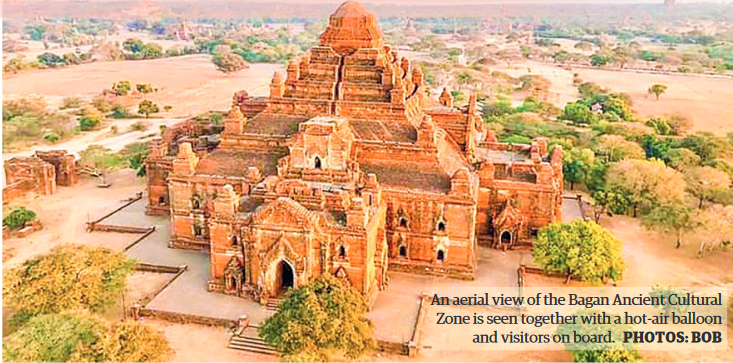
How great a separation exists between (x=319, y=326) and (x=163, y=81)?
118m

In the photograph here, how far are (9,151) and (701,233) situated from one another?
63.5m

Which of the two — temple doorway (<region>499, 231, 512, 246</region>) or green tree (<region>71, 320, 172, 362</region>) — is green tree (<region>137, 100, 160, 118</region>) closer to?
temple doorway (<region>499, 231, 512, 246</region>)

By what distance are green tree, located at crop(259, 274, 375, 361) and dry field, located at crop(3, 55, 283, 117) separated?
71.8m

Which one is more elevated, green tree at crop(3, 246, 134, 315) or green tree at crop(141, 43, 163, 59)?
green tree at crop(141, 43, 163, 59)

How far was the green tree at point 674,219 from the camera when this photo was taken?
3688 centimetres

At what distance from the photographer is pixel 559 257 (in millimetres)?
31594

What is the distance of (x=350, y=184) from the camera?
3177 centimetres

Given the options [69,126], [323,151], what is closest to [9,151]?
[69,126]

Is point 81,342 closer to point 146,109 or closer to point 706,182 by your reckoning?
point 706,182

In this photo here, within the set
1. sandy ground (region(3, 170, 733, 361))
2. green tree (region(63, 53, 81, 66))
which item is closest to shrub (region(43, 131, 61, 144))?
sandy ground (region(3, 170, 733, 361))

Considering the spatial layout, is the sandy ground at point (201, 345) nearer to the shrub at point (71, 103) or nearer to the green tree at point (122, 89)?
the shrub at point (71, 103)

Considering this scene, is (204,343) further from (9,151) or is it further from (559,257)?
(9,151)

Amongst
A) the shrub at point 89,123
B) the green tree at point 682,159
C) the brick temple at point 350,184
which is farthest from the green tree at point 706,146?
the shrub at point 89,123

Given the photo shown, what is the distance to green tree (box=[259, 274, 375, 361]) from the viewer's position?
2303 cm
